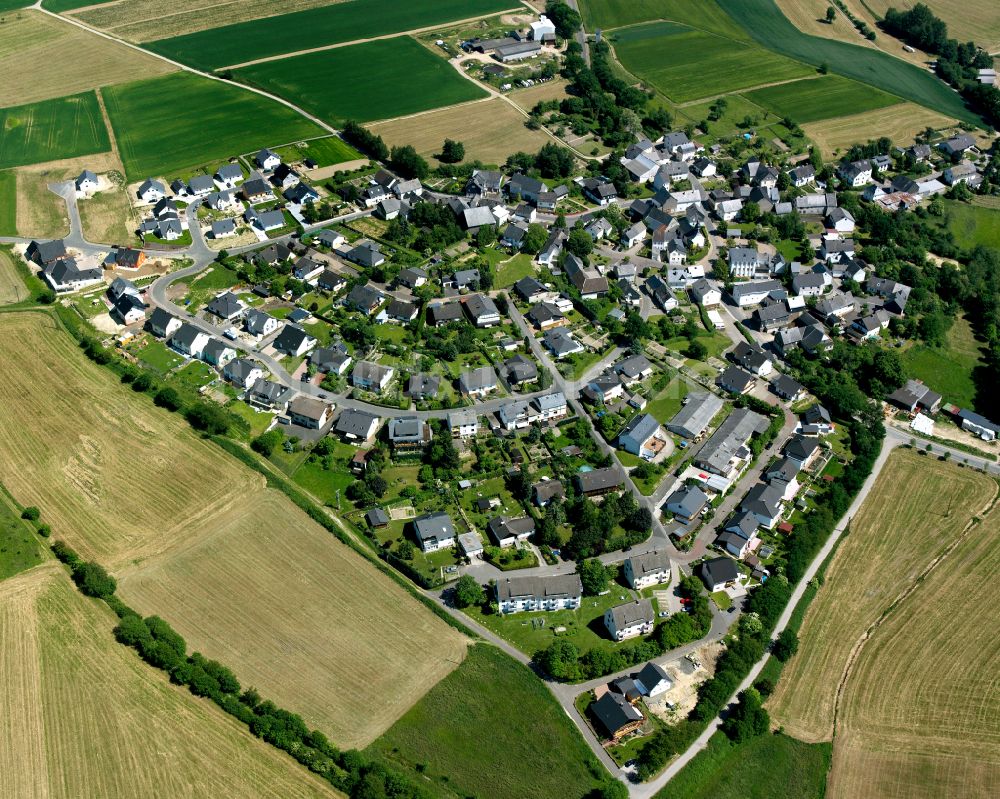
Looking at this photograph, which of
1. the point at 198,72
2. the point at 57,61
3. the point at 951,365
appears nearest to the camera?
the point at 951,365

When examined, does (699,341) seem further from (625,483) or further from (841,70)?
(841,70)

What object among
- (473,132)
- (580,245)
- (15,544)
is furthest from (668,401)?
(473,132)

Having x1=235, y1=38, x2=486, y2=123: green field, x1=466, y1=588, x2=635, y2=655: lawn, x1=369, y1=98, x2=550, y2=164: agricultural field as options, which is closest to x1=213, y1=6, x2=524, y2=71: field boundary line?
x1=235, y1=38, x2=486, y2=123: green field

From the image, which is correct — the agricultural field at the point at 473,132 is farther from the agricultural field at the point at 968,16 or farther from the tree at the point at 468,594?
the agricultural field at the point at 968,16

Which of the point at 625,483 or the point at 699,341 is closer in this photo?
the point at 625,483

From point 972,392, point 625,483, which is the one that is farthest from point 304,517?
point 972,392

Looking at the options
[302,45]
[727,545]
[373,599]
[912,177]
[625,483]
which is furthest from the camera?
[302,45]

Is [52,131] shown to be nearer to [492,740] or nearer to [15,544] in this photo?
[15,544]

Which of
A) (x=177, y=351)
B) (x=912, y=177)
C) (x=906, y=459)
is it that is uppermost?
(x=912, y=177)

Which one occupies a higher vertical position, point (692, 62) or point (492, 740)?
point (692, 62)
